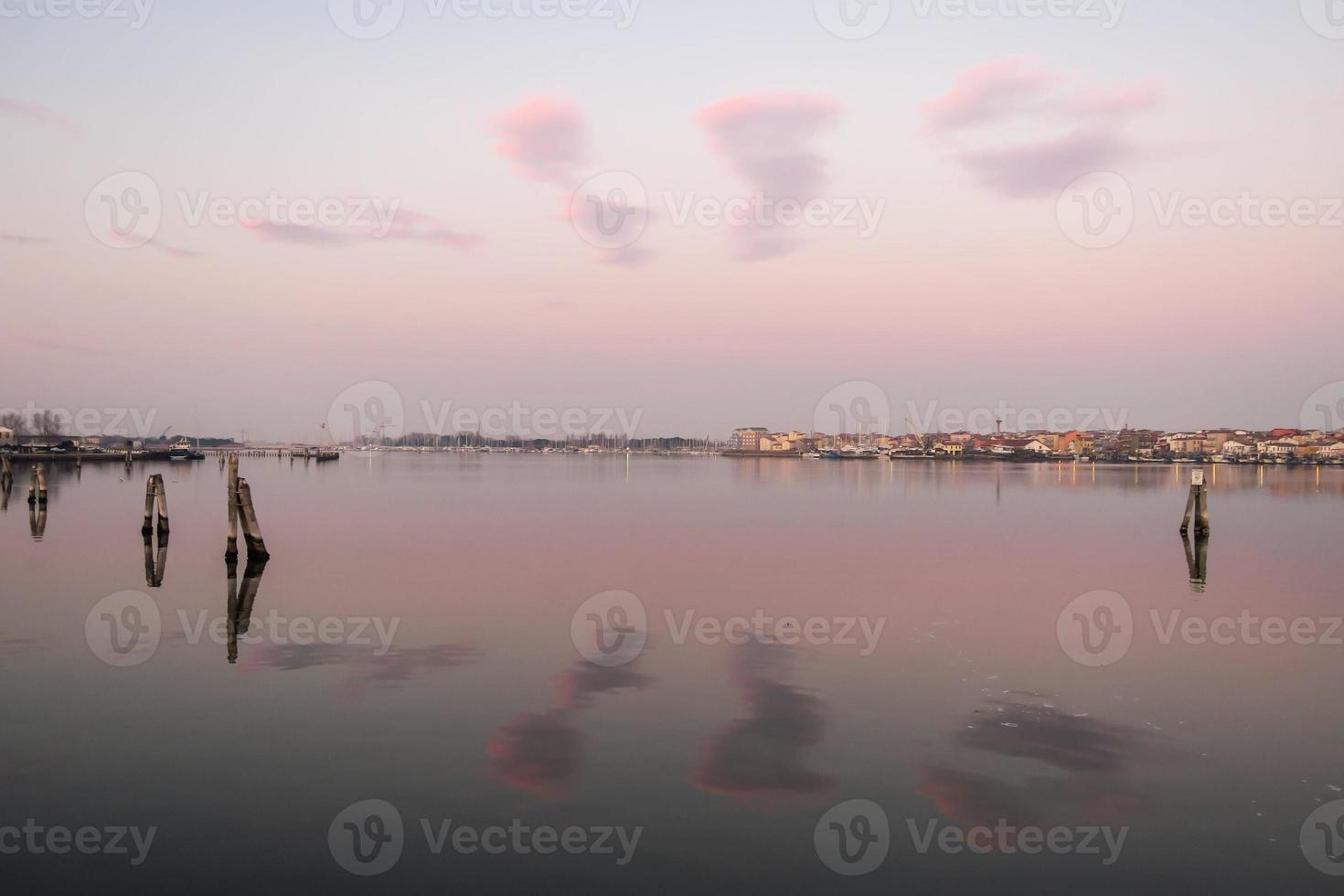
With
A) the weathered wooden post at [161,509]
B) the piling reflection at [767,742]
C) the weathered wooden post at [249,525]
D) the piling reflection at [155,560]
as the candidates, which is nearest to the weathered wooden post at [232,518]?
the weathered wooden post at [249,525]

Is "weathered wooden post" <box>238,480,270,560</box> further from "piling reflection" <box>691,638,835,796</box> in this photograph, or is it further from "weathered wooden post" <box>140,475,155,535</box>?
"piling reflection" <box>691,638,835,796</box>

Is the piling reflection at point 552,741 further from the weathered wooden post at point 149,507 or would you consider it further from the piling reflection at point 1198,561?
the weathered wooden post at point 149,507

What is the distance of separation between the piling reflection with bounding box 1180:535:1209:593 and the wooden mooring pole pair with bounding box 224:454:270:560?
25366 millimetres

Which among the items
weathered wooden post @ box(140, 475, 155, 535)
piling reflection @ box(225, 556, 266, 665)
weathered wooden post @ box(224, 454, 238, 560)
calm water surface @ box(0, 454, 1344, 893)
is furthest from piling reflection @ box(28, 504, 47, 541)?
piling reflection @ box(225, 556, 266, 665)

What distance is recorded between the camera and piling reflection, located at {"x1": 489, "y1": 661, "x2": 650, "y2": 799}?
9.65m

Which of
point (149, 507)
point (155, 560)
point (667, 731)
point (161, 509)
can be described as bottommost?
point (155, 560)

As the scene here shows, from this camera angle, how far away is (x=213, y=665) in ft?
47.4

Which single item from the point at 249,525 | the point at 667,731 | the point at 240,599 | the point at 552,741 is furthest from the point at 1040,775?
the point at 249,525

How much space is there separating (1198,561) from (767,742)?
24.4 m

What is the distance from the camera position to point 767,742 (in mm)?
10969

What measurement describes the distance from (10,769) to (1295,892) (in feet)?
40.6

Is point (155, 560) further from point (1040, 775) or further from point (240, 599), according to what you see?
point (1040, 775)

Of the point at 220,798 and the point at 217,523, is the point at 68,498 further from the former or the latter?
the point at 220,798

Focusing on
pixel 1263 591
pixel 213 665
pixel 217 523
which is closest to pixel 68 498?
pixel 217 523
